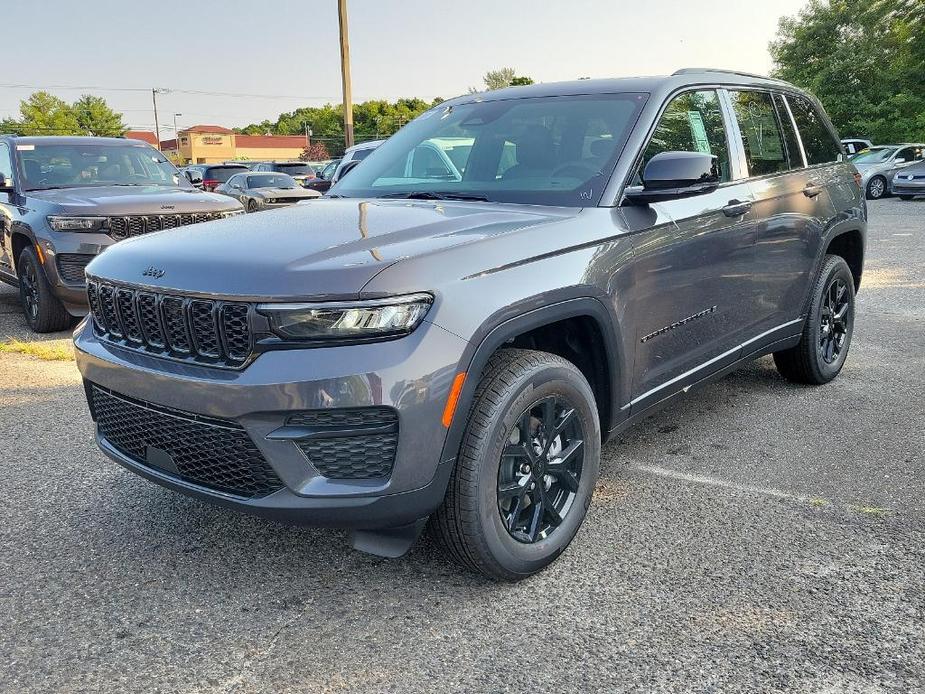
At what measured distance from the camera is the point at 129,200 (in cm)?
704

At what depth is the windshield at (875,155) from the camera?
2308 cm

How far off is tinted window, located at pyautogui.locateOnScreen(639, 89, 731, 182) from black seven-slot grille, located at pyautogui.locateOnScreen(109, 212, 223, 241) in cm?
426

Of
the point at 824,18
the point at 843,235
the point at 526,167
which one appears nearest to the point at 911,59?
the point at 824,18

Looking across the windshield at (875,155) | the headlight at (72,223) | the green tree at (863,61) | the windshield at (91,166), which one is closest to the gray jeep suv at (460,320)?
the headlight at (72,223)

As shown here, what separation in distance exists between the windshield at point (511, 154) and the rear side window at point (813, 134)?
1778mm

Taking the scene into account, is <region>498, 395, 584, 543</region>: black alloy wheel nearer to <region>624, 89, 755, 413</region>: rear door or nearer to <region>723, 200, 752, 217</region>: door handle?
<region>624, 89, 755, 413</region>: rear door

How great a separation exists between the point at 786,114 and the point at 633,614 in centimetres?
328

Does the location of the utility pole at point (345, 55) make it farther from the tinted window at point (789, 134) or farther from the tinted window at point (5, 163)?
the tinted window at point (789, 134)

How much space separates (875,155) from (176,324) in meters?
24.8

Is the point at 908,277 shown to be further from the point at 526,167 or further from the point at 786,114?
the point at 526,167

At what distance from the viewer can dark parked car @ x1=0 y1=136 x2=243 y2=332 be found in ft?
22.1

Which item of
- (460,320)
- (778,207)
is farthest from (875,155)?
(460,320)

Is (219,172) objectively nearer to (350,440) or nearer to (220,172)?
(220,172)

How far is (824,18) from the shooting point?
42938 mm
